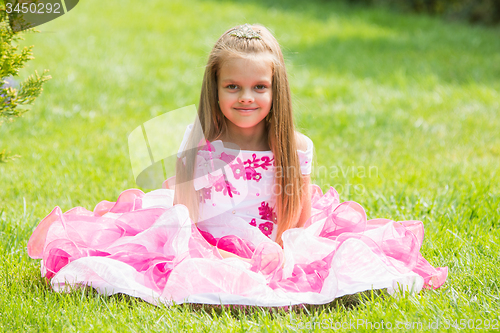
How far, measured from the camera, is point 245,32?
9.24 ft

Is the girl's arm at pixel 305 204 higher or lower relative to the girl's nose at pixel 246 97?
lower

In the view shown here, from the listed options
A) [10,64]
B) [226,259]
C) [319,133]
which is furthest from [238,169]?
[319,133]

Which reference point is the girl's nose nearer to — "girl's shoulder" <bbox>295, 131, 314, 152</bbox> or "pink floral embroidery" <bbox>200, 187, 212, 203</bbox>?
"girl's shoulder" <bbox>295, 131, 314, 152</bbox>

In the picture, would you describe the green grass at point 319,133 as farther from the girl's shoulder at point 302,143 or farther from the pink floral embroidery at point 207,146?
the pink floral embroidery at point 207,146

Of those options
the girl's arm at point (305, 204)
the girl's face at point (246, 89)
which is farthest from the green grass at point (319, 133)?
the girl's arm at point (305, 204)

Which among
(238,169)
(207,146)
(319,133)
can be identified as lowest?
(319,133)

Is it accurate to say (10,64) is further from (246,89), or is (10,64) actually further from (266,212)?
(266,212)

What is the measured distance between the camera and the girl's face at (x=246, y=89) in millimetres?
2748

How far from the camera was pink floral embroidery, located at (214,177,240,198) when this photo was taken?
296 centimetres

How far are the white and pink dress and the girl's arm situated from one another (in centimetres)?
6

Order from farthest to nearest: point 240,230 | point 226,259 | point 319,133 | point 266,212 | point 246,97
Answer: point 319,133 → point 266,212 → point 240,230 → point 246,97 → point 226,259

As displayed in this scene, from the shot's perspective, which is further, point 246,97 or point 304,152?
point 304,152

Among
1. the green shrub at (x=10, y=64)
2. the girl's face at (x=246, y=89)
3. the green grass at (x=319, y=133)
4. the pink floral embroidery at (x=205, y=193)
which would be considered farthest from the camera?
the pink floral embroidery at (x=205, y=193)

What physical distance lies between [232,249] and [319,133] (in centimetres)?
296
